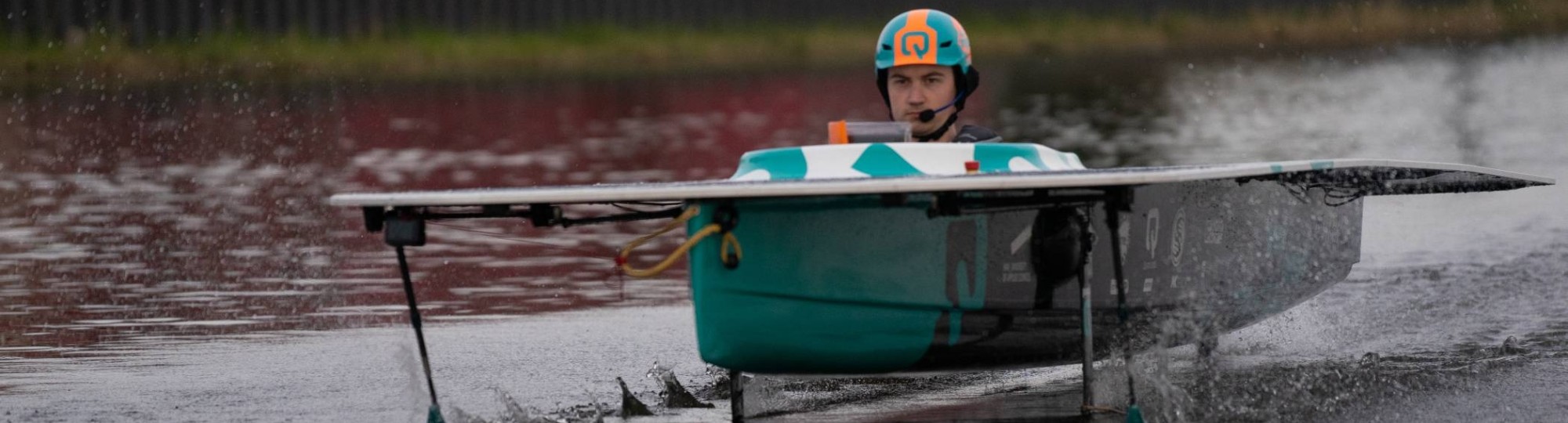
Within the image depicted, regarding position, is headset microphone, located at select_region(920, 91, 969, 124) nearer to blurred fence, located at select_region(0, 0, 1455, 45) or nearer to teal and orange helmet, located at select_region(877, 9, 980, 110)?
teal and orange helmet, located at select_region(877, 9, 980, 110)

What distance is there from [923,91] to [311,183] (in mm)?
12234

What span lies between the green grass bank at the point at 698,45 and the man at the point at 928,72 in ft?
90.7

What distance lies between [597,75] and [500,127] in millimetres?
10510

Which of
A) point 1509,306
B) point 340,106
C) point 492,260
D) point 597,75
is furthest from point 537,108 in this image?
point 1509,306

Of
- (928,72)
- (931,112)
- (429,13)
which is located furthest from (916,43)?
(429,13)

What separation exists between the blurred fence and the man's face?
2960 cm

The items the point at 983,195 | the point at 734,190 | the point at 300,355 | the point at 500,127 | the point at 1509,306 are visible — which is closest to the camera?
the point at 734,190

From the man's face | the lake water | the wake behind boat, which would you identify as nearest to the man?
the man's face

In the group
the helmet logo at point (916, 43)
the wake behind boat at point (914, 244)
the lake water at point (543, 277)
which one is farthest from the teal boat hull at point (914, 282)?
the helmet logo at point (916, 43)

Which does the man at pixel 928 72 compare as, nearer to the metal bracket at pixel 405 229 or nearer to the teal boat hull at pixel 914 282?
the teal boat hull at pixel 914 282

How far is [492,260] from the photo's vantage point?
13.6 m

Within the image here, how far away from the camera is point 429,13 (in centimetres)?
4141

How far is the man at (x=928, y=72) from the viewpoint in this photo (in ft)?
29.6

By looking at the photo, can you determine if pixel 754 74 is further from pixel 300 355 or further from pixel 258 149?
pixel 300 355
